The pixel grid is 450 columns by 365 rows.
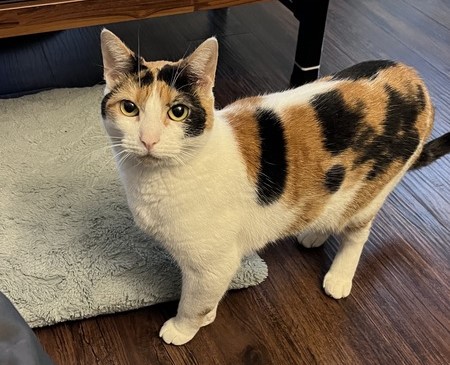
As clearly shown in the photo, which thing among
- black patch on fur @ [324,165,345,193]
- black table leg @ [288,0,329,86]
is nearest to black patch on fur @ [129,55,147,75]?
black patch on fur @ [324,165,345,193]

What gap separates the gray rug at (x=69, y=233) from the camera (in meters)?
1.27

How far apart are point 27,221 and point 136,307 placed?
1.23ft

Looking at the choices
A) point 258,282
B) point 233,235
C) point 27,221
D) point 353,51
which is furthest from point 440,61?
point 27,221

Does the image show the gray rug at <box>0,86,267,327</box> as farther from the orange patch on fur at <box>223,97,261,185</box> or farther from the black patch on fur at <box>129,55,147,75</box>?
the black patch on fur at <box>129,55,147,75</box>

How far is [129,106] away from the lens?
944mm

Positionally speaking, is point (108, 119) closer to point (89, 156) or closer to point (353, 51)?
point (89, 156)

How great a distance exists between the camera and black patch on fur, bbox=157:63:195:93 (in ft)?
3.13

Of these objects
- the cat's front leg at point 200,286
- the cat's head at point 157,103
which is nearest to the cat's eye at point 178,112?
the cat's head at point 157,103

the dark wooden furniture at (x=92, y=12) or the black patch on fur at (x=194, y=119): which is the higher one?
the black patch on fur at (x=194, y=119)

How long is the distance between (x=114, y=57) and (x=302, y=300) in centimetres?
72

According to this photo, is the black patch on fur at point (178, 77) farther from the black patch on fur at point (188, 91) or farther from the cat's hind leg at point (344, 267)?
the cat's hind leg at point (344, 267)

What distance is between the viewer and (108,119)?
3.16ft

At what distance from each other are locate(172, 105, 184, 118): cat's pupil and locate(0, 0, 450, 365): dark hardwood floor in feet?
1.76

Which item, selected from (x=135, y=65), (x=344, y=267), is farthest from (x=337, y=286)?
(x=135, y=65)
